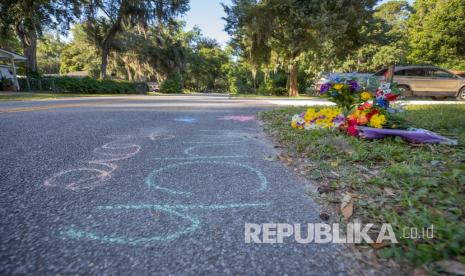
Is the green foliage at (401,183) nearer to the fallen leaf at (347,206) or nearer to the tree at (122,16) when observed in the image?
the fallen leaf at (347,206)

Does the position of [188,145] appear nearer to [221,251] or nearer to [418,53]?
[221,251]

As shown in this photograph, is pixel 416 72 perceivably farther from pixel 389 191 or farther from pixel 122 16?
pixel 122 16

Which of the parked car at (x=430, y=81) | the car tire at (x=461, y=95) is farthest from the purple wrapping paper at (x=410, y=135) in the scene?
the car tire at (x=461, y=95)

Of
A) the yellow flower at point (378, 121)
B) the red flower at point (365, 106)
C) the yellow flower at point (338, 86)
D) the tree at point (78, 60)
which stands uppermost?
the tree at point (78, 60)

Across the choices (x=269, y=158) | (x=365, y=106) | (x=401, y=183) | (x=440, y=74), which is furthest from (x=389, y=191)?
(x=440, y=74)

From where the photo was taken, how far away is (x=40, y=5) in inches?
683

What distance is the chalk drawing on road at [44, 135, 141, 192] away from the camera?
5.70 feet

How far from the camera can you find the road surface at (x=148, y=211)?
1.01 meters

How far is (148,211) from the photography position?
4.61ft

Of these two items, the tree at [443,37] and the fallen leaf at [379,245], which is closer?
the fallen leaf at [379,245]

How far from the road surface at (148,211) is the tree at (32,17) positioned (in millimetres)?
20381

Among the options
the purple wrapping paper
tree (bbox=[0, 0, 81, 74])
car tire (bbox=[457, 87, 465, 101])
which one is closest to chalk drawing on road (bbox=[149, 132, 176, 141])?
the purple wrapping paper

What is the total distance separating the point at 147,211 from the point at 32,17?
74.1 ft

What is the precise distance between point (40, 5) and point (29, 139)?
2095 centimetres
